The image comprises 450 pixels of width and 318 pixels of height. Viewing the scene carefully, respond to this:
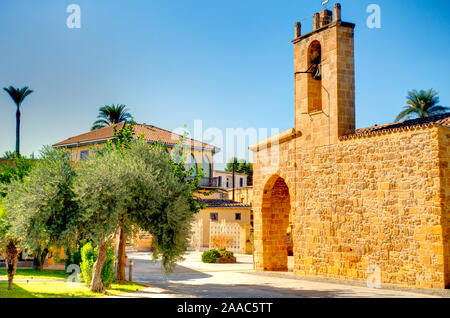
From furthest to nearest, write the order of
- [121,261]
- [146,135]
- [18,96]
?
[18,96] → [146,135] → [121,261]

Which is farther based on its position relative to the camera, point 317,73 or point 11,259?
point 317,73

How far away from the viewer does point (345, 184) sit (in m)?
17.4

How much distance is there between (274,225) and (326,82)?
6.95m

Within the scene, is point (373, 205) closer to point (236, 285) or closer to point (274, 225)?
point (236, 285)

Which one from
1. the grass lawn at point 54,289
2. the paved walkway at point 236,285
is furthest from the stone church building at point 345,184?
the grass lawn at point 54,289

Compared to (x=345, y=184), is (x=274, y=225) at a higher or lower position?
lower

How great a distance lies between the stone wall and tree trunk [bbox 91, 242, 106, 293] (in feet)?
26.6

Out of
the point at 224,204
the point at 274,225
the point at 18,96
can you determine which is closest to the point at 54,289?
the point at 274,225

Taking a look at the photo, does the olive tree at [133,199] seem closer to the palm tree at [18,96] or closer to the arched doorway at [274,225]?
the arched doorway at [274,225]

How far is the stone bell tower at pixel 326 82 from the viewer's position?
18156 mm

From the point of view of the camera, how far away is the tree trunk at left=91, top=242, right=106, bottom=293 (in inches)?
568

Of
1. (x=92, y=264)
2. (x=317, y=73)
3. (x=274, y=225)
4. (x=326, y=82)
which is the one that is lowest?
(x=92, y=264)

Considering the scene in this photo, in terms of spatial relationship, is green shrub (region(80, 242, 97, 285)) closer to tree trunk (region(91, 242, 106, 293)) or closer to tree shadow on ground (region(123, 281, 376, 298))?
tree trunk (region(91, 242, 106, 293))
